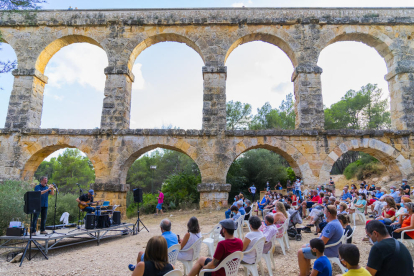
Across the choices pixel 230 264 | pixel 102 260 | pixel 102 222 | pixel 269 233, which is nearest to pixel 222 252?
pixel 230 264

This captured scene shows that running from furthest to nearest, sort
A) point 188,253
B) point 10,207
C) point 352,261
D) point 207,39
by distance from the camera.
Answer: point 207,39
point 10,207
point 188,253
point 352,261

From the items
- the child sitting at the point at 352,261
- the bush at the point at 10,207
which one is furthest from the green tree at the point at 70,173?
the child sitting at the point at 352,261

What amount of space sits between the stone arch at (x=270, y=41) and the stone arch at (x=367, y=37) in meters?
1.29

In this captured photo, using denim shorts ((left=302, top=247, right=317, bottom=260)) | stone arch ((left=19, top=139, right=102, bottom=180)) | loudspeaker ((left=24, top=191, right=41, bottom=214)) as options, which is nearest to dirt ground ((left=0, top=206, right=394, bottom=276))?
loudspeaker ((left=24, top=191, right=41, bottom=214))

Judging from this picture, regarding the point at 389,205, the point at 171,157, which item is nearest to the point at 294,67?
the point at 389,205

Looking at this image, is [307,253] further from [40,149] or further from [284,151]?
[40,149]

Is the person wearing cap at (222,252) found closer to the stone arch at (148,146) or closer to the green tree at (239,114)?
the stone arch at (148,146)

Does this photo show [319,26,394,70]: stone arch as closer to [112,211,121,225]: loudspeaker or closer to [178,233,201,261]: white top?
[112,211,121,225]: loudspeaker

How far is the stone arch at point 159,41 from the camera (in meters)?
11.4

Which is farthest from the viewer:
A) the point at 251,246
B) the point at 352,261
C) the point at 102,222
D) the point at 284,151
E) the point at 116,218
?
the point at 284,151

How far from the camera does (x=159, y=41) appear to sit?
1192 cm

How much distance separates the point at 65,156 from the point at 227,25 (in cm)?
2415

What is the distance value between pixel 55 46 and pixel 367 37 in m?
13.2

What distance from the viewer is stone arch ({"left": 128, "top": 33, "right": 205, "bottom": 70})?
1140 centimetres
